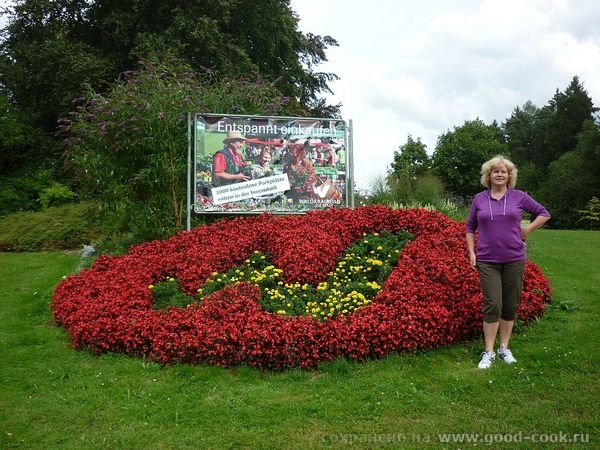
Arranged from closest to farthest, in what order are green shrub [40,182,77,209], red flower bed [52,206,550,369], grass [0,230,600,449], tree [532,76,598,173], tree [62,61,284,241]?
grass [0,230,600,449], red flower bed [52,206,550,369], tree [62,61,284,241], green shrub [40,182,77,209], tree [532,76,598,173]

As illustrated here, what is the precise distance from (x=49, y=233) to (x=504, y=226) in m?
13.4

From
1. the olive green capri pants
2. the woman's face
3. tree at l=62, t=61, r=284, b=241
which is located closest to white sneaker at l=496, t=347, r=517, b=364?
the olive green capri pants

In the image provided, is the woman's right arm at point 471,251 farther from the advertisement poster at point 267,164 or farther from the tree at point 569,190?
the tree at point 569,190

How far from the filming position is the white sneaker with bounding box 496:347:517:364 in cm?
480

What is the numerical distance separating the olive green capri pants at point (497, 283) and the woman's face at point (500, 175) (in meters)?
0.68

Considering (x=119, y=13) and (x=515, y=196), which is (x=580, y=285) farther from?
(x=119, y=13)

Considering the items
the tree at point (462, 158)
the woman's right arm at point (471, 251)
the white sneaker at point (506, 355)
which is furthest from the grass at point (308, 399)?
the tree at point (462, 158)

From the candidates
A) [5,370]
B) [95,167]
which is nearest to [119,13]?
[95,167]

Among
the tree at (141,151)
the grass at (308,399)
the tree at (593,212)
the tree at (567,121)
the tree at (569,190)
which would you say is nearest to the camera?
the grass at (308,399)

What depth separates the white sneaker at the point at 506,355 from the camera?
4804mm

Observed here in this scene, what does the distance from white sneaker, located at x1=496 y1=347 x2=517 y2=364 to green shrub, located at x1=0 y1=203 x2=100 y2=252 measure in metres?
12.0

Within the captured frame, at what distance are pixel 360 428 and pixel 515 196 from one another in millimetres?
2386

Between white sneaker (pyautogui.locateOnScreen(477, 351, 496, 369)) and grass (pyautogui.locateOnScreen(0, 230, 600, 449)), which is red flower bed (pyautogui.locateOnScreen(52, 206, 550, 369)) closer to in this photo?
grass (pyautogui.locateOnScreen(0, 230, 600, 449))

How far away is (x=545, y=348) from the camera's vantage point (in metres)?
5.08
